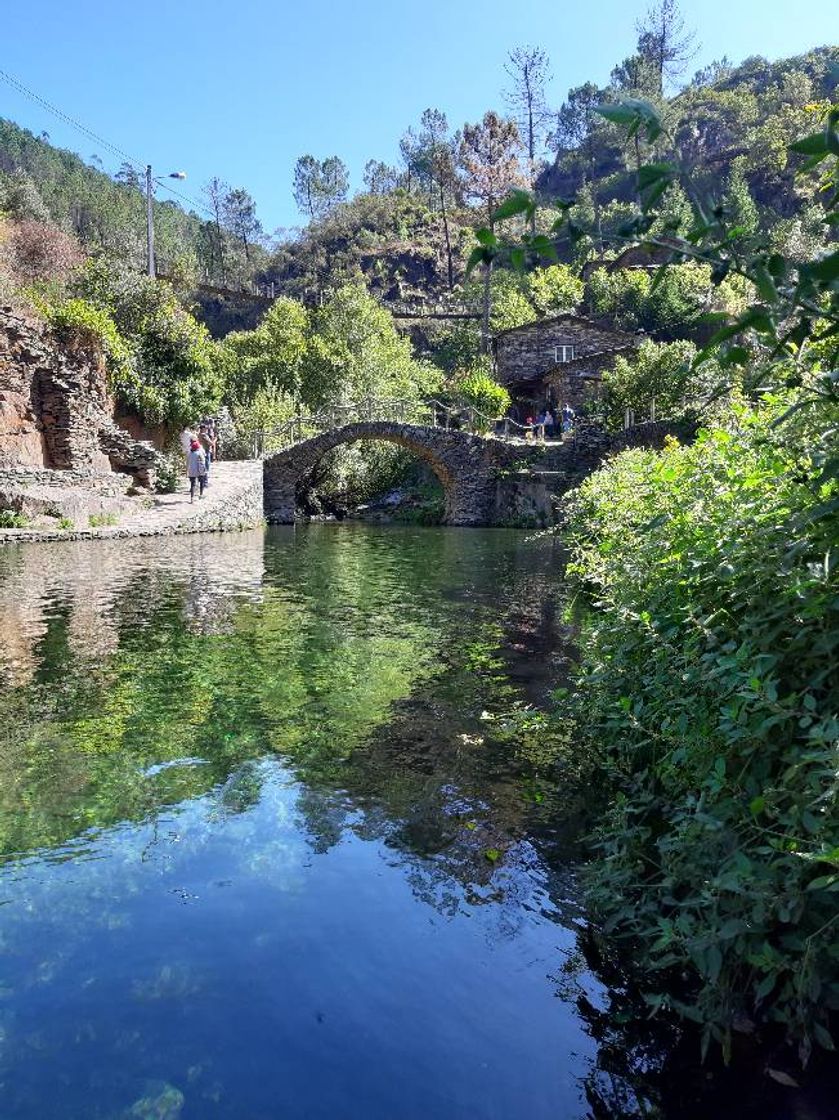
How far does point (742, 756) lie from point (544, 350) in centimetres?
4205

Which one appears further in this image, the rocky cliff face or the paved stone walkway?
the rocky cliff face

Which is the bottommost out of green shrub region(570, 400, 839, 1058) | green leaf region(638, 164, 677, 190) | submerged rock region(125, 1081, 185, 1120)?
submerged rock region(125, 1081, 185, 1120)

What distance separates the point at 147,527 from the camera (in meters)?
21.0

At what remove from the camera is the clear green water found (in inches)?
116

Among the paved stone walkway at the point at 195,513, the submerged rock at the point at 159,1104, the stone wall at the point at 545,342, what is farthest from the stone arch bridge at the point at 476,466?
the submerged rock at the point at 159,1104

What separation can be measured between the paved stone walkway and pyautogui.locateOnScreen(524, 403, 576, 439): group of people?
11.8 meters

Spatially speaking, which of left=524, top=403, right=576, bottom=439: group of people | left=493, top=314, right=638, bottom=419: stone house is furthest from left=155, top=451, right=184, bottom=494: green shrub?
left=493, top=314, right=638, bottom=419: stone house

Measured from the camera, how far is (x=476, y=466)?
3334 centimetres

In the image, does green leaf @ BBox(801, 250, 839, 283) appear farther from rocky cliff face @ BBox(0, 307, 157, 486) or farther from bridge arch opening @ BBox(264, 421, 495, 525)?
bridge arch opening @ BBox(264, 421, 495, 525)

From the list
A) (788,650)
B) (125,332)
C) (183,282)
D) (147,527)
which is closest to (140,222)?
(183,282)

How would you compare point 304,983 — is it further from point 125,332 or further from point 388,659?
point 125,332

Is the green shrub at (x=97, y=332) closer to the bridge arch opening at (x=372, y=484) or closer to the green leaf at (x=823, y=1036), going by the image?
the bridge arch opening at (x=372, y=484)

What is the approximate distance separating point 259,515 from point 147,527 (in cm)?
767

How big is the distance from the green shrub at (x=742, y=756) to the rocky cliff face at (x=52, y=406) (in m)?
19.9
